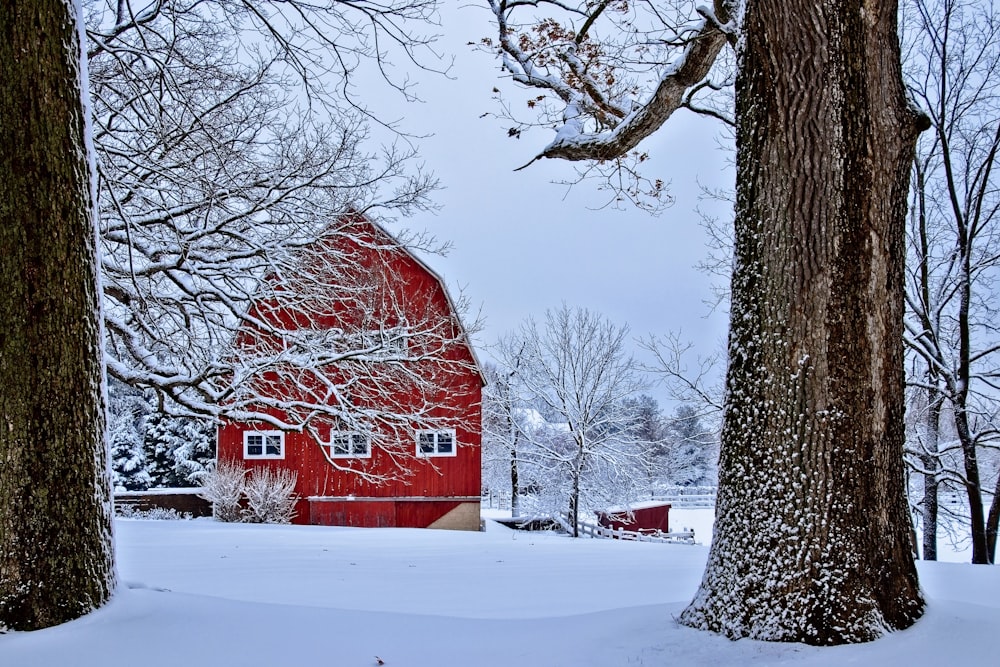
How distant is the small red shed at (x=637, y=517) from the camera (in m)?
22.7

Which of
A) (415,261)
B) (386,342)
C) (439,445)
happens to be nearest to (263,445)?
(439,445)

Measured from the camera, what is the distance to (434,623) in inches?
141

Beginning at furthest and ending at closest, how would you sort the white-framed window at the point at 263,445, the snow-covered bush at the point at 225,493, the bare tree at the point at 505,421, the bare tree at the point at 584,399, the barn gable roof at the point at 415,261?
1. the bare tree at the point at 505,421
2. the bare tree at the point at 584,399
3. the white-framed window at the point at 263,445
4. the snow-covered bush at the point at 225,493
5. the barn gable roof at the point at 415,261

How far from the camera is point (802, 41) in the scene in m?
3.52

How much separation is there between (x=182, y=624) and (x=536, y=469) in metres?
19.6

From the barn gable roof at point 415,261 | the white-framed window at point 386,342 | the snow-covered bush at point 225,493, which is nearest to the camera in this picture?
the white-framed window at point 386,342

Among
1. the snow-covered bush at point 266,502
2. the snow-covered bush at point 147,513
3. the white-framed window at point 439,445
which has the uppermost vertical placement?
the white-framed window at point 439,445

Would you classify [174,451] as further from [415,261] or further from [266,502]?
[415,261]

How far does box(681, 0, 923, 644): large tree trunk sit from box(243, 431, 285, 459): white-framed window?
53.4 feet

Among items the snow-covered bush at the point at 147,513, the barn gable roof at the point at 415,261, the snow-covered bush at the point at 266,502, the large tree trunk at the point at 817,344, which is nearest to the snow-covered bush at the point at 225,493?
the snow-covered bush at the point at 266,502

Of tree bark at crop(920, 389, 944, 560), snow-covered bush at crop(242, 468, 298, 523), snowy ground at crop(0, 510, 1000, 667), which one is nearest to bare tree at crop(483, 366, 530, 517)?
snow-covered bush at crop(242, 468, 298, 523)

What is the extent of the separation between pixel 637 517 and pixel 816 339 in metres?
22.1

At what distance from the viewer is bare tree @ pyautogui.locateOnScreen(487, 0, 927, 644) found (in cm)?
324

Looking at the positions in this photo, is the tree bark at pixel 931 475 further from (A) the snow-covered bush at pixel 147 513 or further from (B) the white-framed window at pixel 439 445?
(A) the snow-covered bush at pixel 147 513
